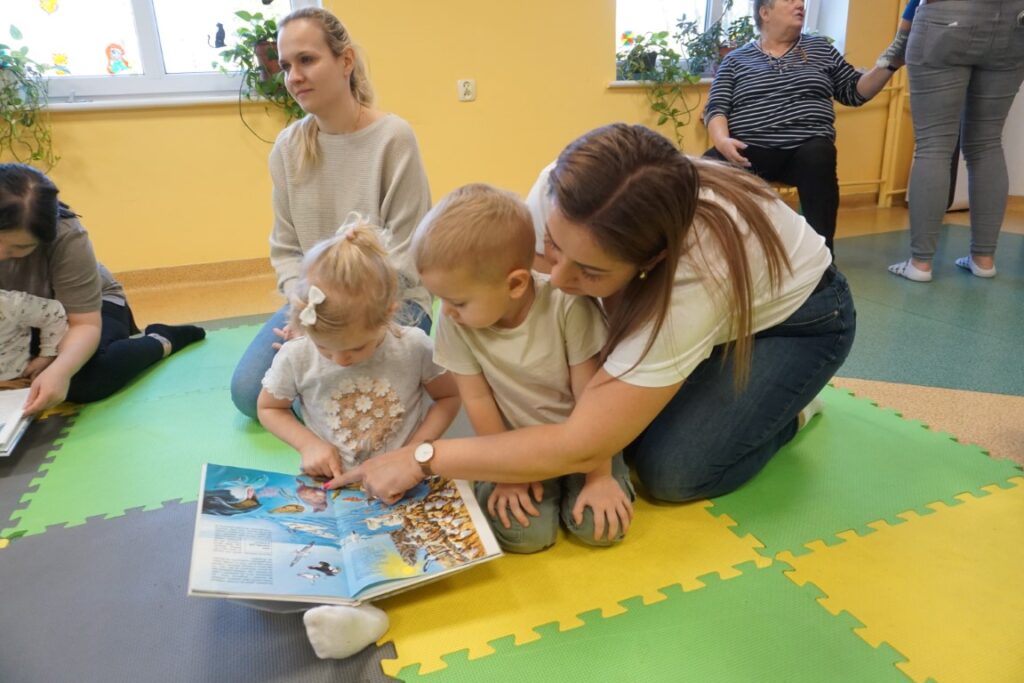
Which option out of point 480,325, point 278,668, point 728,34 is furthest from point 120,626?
point 728,34

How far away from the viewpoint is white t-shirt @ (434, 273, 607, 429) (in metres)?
0.95

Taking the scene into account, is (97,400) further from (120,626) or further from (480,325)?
(480,325)

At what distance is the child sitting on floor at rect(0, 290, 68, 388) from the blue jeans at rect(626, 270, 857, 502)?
1.36 meters

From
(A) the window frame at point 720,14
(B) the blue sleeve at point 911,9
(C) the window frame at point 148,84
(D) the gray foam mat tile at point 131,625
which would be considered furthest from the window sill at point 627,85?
(D) the gray foam mat tile at point 131,625

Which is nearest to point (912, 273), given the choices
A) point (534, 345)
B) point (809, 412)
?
point (809, 412)

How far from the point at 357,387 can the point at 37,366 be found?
3.06 feet

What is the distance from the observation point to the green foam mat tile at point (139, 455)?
3.81 ft

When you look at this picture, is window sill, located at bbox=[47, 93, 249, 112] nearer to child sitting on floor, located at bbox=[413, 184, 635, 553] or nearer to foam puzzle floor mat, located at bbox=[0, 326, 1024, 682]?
foam puzzle floor mat, located at bbox=[0, 326, 1024, 682]

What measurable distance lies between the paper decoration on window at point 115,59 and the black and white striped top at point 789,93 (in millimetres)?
2275

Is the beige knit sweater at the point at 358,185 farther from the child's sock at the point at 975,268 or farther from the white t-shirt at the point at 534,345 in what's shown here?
the child's sock at the point at 975,268

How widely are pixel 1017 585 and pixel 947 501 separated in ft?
0.63

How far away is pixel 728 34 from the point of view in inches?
129

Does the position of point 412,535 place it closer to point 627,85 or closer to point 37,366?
point 37,366

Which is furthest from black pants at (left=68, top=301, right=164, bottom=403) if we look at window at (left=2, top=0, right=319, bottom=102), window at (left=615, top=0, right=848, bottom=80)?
window at (left=615, top=0, right=848, bottom=80)
